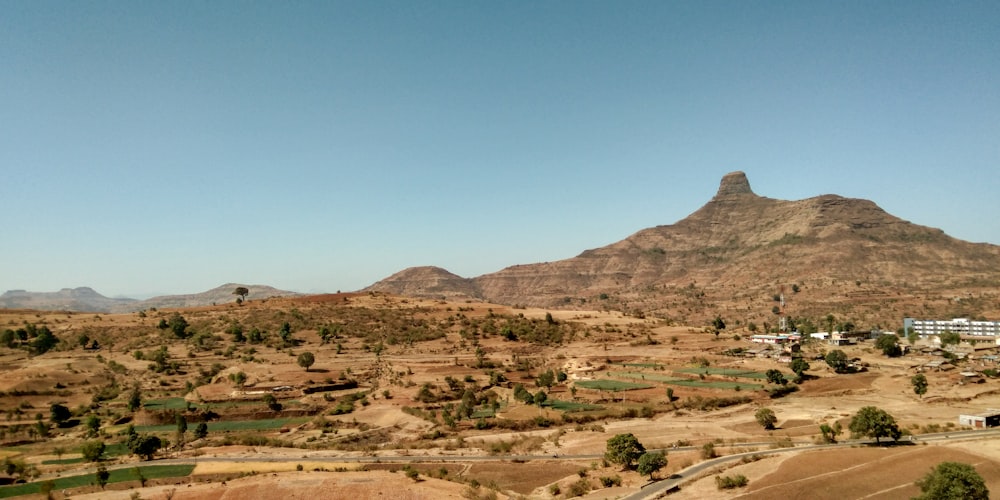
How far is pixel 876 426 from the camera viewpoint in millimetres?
46750

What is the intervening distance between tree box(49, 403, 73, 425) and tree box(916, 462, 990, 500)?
270 feet

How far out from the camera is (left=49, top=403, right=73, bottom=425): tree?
60.8 m

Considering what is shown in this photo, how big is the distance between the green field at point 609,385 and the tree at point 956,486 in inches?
1773

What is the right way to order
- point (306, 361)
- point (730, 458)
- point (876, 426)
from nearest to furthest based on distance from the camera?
1. point (730, 458)
2. point (876, 426)
3. point (306, 361)

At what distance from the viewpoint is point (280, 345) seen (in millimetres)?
96125

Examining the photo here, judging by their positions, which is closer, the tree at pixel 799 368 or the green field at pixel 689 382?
the green field at pixel 689 382

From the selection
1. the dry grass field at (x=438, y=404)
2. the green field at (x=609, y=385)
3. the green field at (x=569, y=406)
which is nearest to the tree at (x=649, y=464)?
the dry grass field at (x=438, y=404)

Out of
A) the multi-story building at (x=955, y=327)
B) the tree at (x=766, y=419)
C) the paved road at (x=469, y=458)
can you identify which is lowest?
the paved road at (x=469, y=458)

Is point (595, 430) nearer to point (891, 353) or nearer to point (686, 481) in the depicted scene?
point (686, 481)

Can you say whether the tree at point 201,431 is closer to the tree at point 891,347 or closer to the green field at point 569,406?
the green field at point 569,406

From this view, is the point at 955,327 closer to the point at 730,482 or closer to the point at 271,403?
the point at 730,482

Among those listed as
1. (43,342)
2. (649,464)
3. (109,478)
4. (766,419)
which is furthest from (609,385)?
(43,342)

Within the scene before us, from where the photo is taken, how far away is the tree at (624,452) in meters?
44.1

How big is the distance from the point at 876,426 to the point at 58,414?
86859mm
